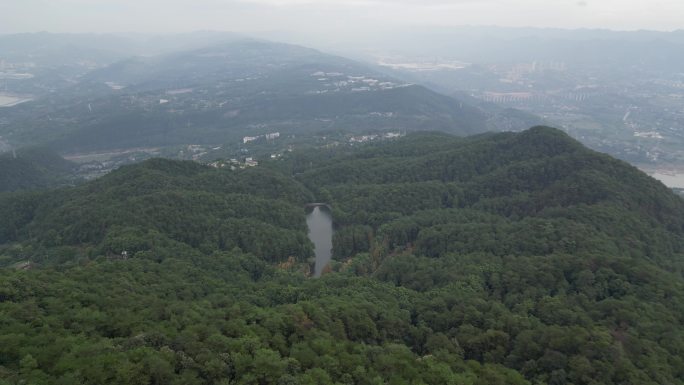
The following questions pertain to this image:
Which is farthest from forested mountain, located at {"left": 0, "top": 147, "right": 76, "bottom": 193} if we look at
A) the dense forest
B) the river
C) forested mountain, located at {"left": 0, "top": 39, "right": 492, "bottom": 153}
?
the river

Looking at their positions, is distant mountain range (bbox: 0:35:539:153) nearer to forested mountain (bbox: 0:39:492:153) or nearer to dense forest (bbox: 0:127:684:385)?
forested mountain (bbox: 0:39:492:153)

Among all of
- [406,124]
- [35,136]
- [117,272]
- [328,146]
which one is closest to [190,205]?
[117,272]

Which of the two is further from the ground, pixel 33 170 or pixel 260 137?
pixel 260 137

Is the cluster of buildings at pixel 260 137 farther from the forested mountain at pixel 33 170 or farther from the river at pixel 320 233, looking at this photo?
the river at pixel 320 233

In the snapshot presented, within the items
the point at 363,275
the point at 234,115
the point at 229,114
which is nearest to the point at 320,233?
the point at 363,275

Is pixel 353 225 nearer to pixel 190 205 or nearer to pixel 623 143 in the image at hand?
pixel 190 205

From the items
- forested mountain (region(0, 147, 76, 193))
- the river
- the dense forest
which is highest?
the dense forest

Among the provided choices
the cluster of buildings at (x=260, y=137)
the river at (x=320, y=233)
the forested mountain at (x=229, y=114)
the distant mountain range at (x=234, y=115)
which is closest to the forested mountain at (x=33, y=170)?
the distant mountain range at (x=234, y=115)

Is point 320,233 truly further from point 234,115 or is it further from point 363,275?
point 234,115
